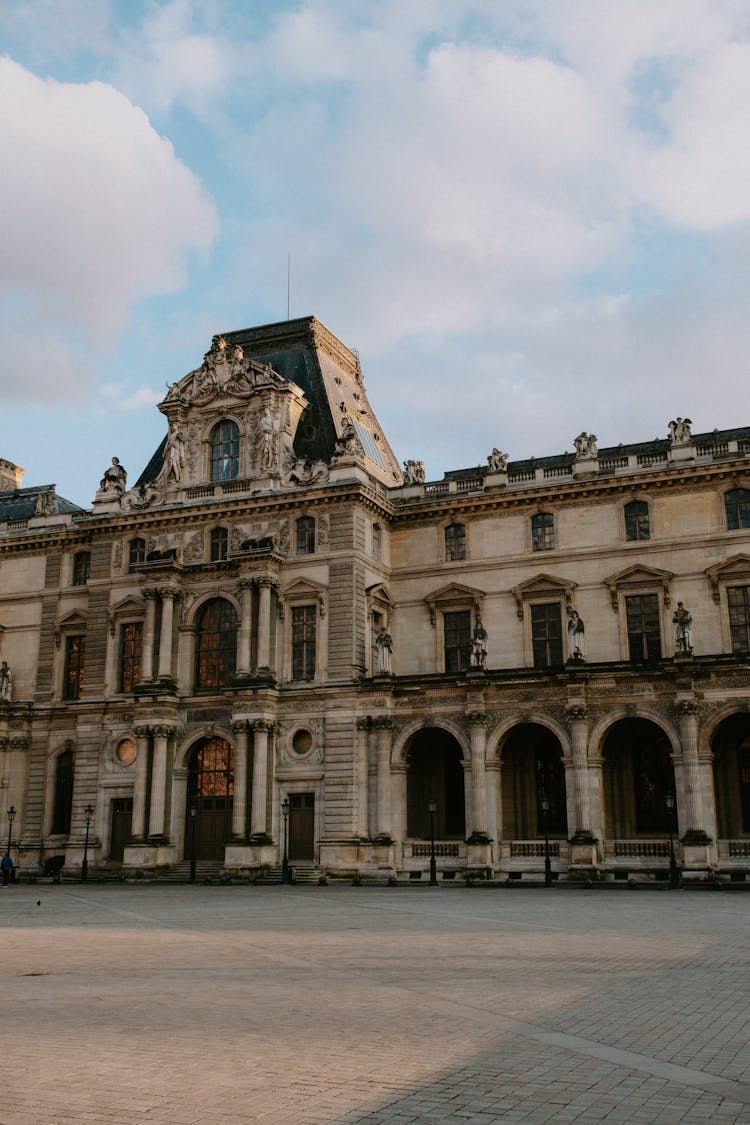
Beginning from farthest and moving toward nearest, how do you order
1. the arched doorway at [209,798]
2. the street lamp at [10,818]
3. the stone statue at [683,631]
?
the street lamp at [10,818], the arched doorway at [209,798], the stone statue at [683,631]

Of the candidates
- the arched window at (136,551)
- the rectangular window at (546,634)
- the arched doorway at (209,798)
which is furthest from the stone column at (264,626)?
the rectangular window at (546,634)

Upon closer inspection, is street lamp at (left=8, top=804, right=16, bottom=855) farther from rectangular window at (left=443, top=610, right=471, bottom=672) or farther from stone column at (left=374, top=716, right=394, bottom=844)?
rectangular window at (left=443, top=610, right=471, bottom=672)

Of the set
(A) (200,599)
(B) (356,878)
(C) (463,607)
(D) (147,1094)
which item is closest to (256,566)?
(A) (200,599)

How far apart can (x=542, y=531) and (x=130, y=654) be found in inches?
845

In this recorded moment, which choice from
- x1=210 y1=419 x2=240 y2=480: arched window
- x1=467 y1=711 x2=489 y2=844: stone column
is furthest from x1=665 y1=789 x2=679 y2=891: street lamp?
x1=210 y1=419 x2=240 y2=480: arched window

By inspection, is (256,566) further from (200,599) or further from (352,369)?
(352,369)

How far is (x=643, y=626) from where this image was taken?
163 feet

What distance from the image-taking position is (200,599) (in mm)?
54094

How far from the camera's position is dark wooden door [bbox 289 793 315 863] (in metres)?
49.7

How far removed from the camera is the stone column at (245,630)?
5153 cm

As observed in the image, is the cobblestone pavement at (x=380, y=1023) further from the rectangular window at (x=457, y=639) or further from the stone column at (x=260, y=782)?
the rectangular window at (x=457, y=639)

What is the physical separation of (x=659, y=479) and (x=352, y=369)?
75.2ft

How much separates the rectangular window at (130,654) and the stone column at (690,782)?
1050 inches

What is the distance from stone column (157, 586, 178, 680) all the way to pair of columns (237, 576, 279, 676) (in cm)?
385
